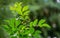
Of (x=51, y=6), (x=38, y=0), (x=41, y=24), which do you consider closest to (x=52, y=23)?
(x=51, y=6)

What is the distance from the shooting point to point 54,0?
152 inches

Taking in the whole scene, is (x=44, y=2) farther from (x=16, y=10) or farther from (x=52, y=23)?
(x=16, y=10)

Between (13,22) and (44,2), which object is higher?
(44,2)

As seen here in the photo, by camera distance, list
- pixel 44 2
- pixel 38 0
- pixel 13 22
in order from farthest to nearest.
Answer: pixel 44 2
pixel 38 0
pixel 13 22

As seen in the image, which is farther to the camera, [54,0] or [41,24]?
[54,0]

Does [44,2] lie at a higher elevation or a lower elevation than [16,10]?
higher

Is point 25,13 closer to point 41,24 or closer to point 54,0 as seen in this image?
point 41,24

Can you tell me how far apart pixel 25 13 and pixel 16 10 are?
0.03 meters

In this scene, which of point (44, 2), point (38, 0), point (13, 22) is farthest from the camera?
point (44, 2)

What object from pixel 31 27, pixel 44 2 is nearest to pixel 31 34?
pixel 31 27

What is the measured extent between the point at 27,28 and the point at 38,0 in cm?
292

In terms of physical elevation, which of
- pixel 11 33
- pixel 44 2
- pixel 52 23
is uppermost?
pixel 44 2

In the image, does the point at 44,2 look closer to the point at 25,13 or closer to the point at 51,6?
the point at 51,6

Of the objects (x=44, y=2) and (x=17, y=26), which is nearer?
(x=17, y=26)
